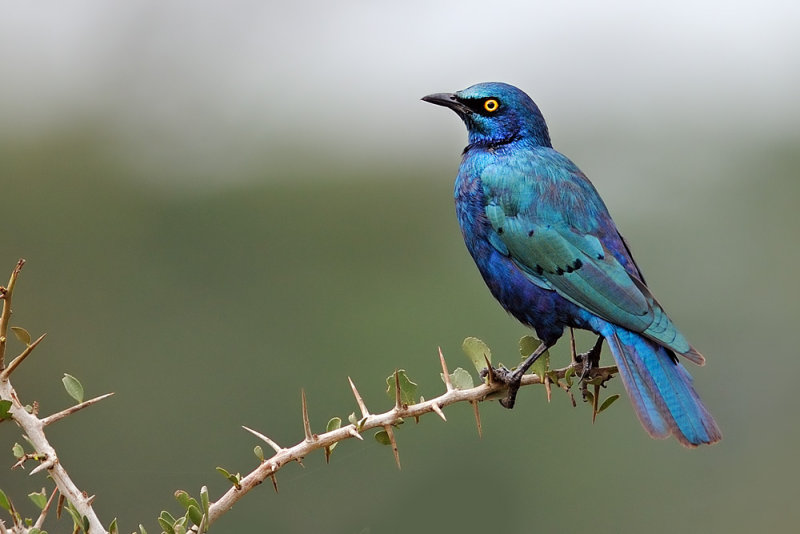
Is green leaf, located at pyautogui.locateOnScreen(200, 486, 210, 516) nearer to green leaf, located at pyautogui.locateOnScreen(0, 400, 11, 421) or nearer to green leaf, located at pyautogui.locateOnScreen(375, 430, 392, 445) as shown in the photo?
green leaf, located at pyautogui.locateOnScreen(0, 400, 11, 421)

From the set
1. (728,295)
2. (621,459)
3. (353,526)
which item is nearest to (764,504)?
(621,459)

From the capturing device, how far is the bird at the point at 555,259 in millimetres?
4688

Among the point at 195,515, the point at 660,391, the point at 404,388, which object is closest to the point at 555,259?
the point at 660,391

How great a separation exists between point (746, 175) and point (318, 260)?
651cm

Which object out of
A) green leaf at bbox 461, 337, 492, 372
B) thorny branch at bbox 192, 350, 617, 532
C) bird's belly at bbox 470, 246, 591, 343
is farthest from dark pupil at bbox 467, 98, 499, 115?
green leaf at bbox 461, 337, 492, 372

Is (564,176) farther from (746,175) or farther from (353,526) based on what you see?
(746,175)

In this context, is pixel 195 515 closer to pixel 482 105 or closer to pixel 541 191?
pixel 541 191

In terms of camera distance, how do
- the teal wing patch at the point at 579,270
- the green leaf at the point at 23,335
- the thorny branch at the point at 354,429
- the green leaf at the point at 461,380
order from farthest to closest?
the teal wing patch at the point at 579,270
the green leaf at the point at 461,380
the thorny branch at the point at 354,429
the green leaf at the point at 23,335

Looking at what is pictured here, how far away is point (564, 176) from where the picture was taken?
5.66 m

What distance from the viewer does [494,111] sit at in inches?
241

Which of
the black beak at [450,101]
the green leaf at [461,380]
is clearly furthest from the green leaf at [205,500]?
the black beak at [450,101]

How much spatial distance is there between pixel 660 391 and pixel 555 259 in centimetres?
93

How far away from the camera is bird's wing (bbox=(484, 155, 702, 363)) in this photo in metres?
5.07

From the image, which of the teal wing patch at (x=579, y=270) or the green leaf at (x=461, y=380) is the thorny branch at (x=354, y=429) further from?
the teal wing patch at (x=579, y=270)
